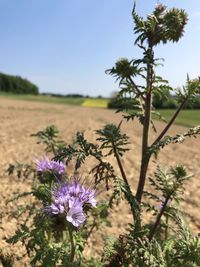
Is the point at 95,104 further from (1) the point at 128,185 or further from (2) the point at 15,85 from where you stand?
(1) the point at 128,185

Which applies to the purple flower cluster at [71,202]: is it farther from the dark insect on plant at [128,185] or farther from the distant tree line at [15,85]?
the distant tree line at [15,85]

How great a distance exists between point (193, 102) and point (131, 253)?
4.29ft

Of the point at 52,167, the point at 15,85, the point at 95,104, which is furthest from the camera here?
the point at 15,85

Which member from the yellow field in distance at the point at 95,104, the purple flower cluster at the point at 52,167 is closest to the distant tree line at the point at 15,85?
the yellow field in distance at the point at 95,104

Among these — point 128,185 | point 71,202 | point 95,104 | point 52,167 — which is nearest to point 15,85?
point 95,104

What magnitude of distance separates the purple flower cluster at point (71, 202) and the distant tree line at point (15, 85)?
367ft

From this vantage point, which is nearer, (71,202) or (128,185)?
(71,202)

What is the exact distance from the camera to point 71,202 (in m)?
3.14

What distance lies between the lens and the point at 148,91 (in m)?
3.87

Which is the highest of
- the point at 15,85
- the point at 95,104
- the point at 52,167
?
the point at 52,167

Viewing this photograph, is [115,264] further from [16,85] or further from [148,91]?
[16,85]

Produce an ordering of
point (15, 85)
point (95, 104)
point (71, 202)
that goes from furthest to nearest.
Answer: point (15, 85)
point (95, 104)
point (71, 202)

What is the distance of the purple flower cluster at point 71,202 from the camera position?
10.3 feet

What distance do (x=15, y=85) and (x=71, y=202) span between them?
11549 cm
